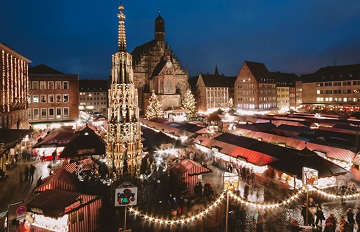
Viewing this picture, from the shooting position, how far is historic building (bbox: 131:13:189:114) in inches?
2391

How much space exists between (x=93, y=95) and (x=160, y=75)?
144 ft

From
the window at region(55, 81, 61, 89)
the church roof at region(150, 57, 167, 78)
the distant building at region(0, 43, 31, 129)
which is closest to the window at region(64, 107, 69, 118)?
the window at region(55, 81, 61, 89)

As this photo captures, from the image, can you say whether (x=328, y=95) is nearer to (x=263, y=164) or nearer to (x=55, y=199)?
(x=263, y=164)

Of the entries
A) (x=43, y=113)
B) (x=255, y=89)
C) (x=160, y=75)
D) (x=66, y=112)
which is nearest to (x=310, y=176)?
(x=66, y=112)

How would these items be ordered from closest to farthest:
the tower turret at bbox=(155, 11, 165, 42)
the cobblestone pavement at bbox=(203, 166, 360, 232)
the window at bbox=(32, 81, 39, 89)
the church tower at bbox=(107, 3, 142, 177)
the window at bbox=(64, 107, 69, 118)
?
the cobblestone pavement at bbox=(203, 166, 360, 232)
the church tower at bbox=(107, 3, 142, 177)
the window at bbox=(32, 81, 39, 89)
the window at bbox=(64, 107, 69, 118)
the tower turret at bbox=(155, 11, 165, 42)

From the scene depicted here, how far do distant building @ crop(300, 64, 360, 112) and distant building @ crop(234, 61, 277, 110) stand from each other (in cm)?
1152

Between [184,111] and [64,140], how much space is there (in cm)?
3628

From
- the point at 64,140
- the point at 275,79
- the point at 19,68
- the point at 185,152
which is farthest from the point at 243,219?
the point at 275,79

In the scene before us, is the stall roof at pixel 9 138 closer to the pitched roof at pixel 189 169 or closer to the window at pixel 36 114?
the pitched roof at pixel 189 169

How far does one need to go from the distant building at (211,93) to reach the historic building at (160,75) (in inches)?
448

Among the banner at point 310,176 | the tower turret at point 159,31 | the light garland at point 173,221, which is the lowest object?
the light garland at point 173,221

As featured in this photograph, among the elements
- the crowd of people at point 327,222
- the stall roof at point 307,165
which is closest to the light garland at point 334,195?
the stall roof at point 307,165

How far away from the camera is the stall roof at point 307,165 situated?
1435 centimetres

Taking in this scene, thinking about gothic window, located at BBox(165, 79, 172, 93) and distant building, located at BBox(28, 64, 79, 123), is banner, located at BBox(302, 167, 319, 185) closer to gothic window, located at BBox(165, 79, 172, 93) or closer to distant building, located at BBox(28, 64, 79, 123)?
distant building, located at BBox(28, 64, 79, 123)
